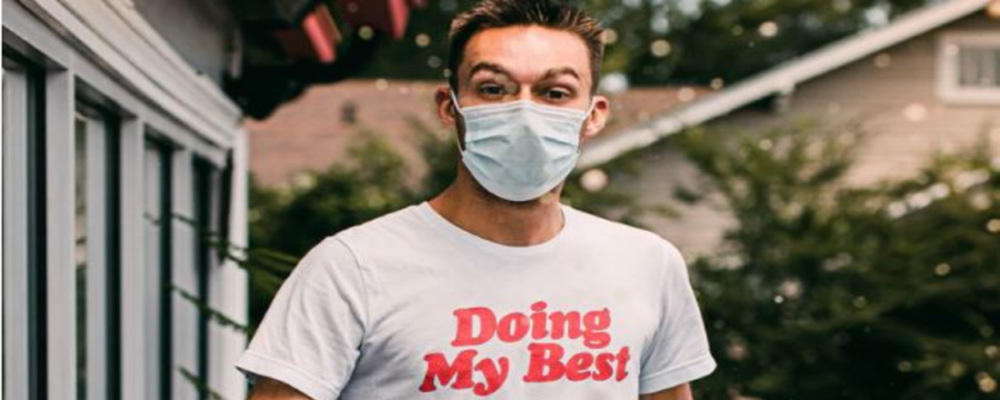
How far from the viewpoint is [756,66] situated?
24.5m

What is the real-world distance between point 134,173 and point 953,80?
36.5 ft

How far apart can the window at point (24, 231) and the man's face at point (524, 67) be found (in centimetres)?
88

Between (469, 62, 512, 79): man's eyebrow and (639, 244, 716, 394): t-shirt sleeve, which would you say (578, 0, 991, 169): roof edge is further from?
(469, 62, 512, 79): man's eyebrow

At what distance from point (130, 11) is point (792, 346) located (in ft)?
24.9

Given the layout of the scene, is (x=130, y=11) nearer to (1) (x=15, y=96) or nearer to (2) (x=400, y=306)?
(1) (x=15, y=96)

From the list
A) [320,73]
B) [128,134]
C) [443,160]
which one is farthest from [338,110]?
[128,134]

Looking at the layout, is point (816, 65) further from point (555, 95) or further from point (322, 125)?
point (555, 95)

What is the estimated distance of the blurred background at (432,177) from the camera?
308 centimetres

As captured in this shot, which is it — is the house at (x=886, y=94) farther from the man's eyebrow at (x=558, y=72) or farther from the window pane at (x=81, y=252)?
the man's eyebrow at (x=558, y=72)

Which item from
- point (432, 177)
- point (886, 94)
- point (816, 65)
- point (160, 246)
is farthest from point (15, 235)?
point (886, 94)

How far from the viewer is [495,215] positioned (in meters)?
2.25

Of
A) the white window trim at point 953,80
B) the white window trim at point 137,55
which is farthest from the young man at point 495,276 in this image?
the white window trim at point 953,80

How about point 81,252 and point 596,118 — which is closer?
point 596,118

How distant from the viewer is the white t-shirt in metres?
2.11
